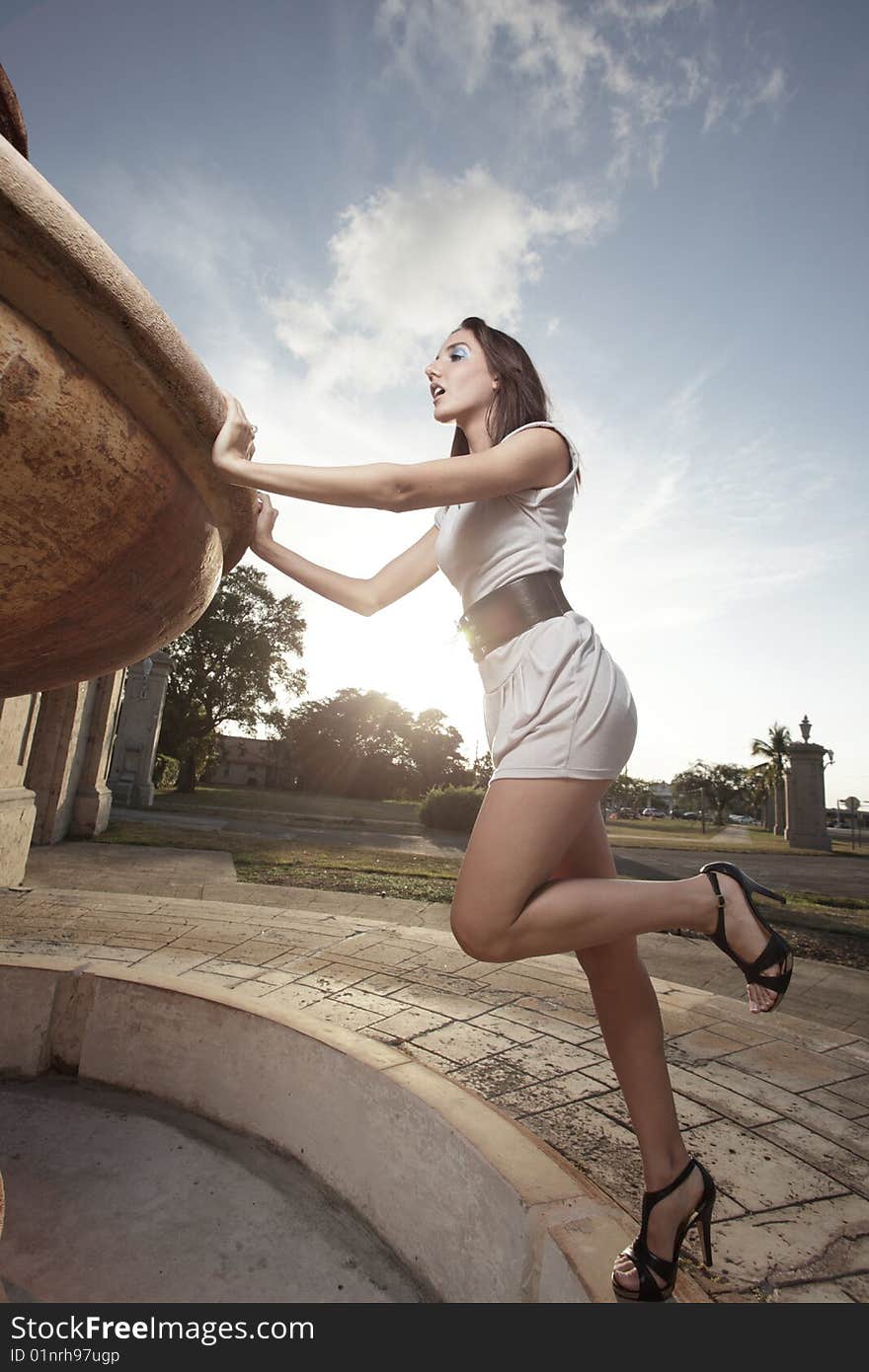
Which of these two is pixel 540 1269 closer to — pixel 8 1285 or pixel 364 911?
pixel 8 1285

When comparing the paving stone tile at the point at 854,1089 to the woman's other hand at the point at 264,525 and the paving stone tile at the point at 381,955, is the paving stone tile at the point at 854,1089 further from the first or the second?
the woman's other hand at the point at 264,525

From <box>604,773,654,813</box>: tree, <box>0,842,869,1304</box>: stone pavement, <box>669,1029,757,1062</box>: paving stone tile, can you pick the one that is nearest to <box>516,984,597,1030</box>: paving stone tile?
<box>0,842,869,1304</box>: stone pavement

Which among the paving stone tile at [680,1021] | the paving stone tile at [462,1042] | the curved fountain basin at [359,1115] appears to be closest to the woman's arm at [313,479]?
the curved fountain basin at [359,1115]

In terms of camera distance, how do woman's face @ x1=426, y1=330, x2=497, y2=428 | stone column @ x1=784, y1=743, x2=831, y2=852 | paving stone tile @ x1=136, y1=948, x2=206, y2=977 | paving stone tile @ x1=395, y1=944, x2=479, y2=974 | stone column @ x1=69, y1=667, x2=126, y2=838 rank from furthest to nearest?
stone column @ x1=784, y1=743, x2=831, y2=852 → stone column @ x1=69, y1=667, x2=126, y2=838 → paving stone tile @ x1=395, y1=944, x2=479, y2=974 → paving stone tile @ x1=136, y1=948, x2=206, y2=977 → woman's face @ x1=426, y1=330, x2=497, y2=428

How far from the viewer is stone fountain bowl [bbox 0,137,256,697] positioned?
3.23 ft

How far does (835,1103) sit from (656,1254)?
1.14 metres

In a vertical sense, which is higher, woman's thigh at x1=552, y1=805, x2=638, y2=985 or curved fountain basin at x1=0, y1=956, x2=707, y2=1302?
woman's thigh at x1=552, y1=805, x2=638, y2=985

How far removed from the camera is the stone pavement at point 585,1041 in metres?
1.43

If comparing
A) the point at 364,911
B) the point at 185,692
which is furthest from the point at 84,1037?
the point at 185,692

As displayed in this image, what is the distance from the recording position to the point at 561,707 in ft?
4.43

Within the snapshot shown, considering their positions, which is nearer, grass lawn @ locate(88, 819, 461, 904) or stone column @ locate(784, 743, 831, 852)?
grass lawn @ locate(88, 819, 461, 904)

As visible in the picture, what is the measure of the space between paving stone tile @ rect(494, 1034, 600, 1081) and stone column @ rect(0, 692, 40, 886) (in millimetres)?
4987

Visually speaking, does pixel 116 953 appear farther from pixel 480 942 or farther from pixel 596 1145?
pixel 480 942

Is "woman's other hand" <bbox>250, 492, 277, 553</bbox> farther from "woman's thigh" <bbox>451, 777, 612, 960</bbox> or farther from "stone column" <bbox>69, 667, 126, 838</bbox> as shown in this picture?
"stone column" <bbox>69, 667, 126, 838</bbox>
